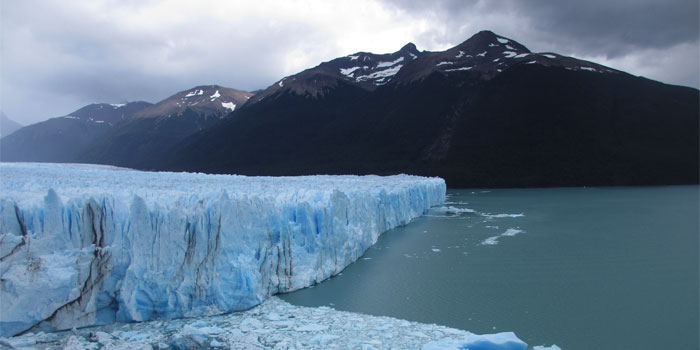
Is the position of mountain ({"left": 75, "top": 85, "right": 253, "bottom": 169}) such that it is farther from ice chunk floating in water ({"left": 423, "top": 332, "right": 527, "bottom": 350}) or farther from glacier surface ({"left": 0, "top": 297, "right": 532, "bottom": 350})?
ice chunk floating in water ({"left": 423, "top": 332, "right": 527, "bottom": 350})

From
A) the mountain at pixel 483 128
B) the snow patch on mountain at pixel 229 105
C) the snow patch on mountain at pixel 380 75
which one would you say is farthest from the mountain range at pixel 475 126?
the snow patch on mountain at pixel 229 105

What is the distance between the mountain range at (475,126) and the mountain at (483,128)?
110 millimetres

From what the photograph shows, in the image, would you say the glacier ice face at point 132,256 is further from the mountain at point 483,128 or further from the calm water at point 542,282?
the mountain at point 483,128

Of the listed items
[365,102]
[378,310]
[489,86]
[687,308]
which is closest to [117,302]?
[378,310]

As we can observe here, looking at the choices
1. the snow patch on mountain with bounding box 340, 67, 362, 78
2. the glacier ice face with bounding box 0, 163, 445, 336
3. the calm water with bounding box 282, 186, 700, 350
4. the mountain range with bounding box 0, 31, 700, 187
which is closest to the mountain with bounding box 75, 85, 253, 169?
the mountain range with bounding box 0, 31, 700, 187

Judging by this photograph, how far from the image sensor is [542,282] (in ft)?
25.9

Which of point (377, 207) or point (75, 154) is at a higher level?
point (75, 154)

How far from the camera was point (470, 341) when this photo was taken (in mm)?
4641

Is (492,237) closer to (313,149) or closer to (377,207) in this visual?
(377,207)

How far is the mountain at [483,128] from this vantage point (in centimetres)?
3195

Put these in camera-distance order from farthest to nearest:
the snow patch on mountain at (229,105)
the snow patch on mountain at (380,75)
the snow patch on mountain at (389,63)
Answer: the snow patch on mountain at (229,105) → the snow patch on mountain at (389,63) → the snow patch on mountain at (380,75)

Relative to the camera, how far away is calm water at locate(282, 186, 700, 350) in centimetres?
575

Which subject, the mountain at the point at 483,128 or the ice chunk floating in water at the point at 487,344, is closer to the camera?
the ice chunk floating in water at the point at 487,344

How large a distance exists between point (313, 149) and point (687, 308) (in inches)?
1428
